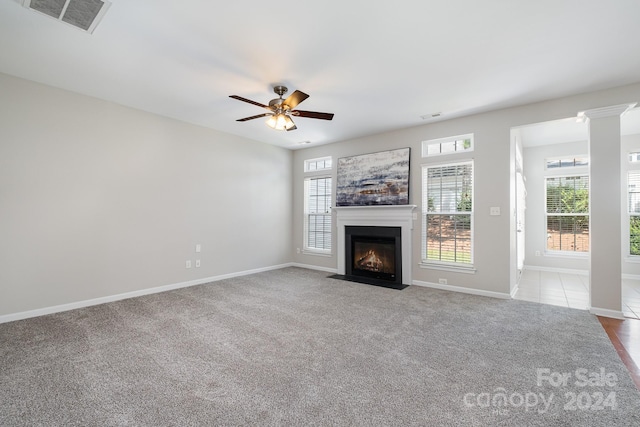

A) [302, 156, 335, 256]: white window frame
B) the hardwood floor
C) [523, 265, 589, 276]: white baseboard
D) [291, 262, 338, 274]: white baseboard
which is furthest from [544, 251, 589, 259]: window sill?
[302, 156, 335, 256]: white window frame

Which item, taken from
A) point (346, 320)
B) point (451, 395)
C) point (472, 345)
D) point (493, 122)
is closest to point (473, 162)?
point (493, 122)

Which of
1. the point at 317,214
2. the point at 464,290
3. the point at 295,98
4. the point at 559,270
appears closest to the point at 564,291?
the point at 464,290

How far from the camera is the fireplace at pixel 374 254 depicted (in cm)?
496

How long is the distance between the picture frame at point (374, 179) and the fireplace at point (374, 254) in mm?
551

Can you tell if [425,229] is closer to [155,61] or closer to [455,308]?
[455,308]

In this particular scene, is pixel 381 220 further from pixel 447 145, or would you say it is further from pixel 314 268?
pixel 314 268

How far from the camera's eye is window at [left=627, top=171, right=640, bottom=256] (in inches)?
210

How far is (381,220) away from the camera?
16.9 feet

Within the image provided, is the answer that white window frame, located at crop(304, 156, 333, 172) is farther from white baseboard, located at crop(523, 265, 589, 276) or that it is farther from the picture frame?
white baseboard, located at crop(523, 265, 589, 276)

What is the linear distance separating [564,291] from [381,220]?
10.2 feet

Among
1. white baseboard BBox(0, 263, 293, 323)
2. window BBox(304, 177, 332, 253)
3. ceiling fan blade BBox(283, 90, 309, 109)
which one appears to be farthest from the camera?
window BBox(304, 177, 332, 253)

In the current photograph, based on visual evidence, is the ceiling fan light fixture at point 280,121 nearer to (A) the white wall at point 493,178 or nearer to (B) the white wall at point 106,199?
(B) the white wall at point 106,199

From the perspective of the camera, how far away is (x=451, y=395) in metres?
1.85

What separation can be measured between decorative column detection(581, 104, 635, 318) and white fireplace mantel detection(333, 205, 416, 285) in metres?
2.28
